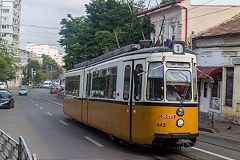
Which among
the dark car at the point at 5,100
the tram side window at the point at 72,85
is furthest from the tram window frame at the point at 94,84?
the dark car at the point at 5,100

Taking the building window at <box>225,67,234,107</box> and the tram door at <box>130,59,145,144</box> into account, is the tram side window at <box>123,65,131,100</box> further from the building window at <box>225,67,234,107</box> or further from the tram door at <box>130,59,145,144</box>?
the building window at <box>225,67,234,107</box>

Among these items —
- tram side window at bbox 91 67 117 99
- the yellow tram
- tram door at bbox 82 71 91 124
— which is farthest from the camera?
tram door at bbox 82 71 91 124

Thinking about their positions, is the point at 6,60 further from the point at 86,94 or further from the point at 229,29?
the point at 86,94

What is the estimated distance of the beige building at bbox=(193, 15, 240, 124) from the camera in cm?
2166

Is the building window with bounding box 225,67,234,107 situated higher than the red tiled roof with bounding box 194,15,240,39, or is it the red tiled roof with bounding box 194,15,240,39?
the red tiled roof with bounding box 194,15,240,39

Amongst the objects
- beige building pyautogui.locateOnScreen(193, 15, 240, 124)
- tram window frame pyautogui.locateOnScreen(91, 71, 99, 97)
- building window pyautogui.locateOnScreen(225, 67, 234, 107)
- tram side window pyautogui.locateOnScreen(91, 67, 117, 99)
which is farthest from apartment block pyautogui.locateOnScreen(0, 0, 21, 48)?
tram side window pyautogui.locateOnScreen(91, 67, 117, 99)

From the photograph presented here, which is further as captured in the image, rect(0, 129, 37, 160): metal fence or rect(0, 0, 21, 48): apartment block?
rect(0, 0, 21, 48): apartment block

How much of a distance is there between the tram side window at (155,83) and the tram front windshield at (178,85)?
183mm

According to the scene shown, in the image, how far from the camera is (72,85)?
1822 centimetres

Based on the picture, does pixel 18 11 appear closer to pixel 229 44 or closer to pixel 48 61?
pixel 48 61

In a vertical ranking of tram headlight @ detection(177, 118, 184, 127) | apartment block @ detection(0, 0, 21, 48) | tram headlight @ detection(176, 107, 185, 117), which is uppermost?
apartment block @ detection(0, 0, 21, 48)

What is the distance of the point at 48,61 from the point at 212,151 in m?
167

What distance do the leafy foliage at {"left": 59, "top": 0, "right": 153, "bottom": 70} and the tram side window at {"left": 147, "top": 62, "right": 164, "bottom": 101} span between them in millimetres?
24385

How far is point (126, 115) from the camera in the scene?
9.94m
